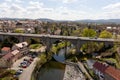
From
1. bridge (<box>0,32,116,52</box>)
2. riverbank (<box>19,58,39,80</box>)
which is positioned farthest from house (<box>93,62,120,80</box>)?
bridge (<box>0,32,116,52</box>)

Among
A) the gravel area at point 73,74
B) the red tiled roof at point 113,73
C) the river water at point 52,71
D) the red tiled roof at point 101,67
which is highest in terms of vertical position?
the red tiled roof at point 113,73

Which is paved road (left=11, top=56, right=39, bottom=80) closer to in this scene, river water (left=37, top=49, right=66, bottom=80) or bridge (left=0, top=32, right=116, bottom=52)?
river water (left=37, top=49, right=66, bottom=80)

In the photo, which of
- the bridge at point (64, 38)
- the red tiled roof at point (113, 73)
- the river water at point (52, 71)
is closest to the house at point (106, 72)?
the red tiled roof at point (113, 73)

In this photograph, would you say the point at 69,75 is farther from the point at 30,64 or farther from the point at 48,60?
the point at 48,60

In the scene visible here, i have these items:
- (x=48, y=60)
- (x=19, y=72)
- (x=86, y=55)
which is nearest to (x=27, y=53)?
(x=48, y=60)

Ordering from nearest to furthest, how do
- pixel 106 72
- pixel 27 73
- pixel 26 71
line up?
pixel 106 72 < pixel 27 73 < pixel 26 71

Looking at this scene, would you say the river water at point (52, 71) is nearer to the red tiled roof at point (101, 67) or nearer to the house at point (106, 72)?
the red tiled roof at point (101, 67)

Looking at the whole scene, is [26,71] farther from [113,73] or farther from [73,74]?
[113,73]

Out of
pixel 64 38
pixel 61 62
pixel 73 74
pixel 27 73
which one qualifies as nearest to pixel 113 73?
pixel 73 74
